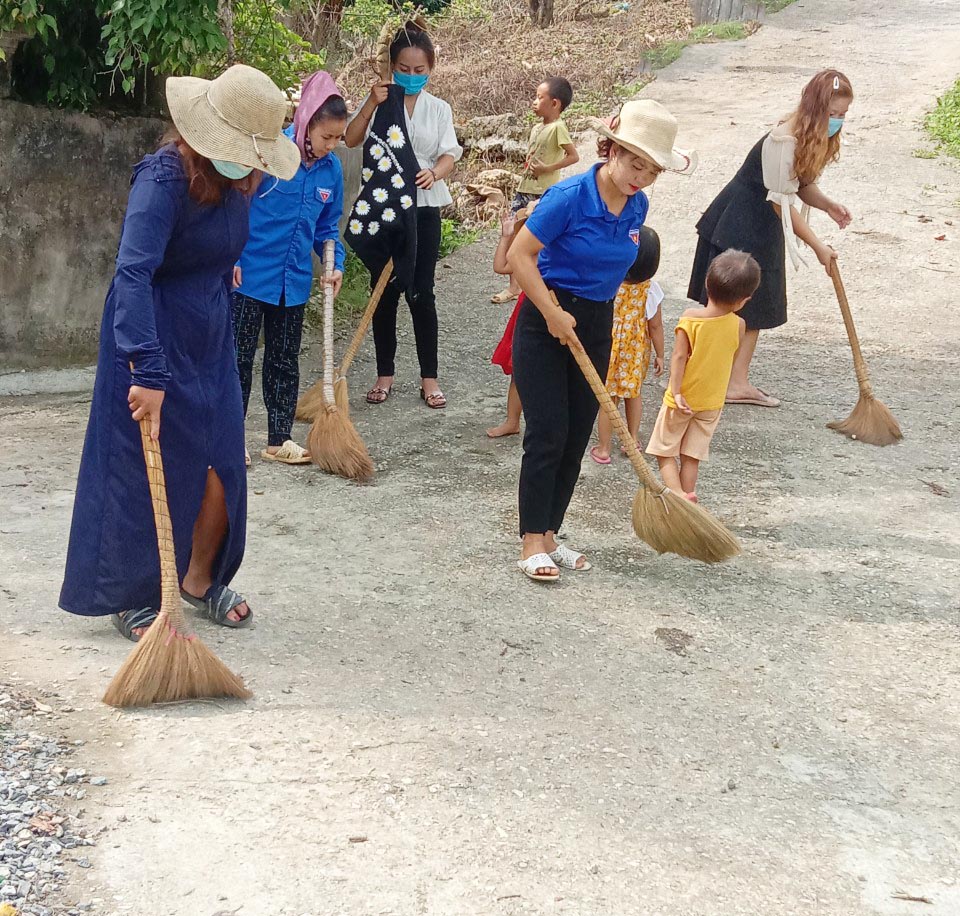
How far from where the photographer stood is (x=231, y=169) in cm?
335

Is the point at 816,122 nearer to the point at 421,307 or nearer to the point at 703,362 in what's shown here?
the point at 703,362

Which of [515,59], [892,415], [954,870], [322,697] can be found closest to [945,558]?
[892,415]

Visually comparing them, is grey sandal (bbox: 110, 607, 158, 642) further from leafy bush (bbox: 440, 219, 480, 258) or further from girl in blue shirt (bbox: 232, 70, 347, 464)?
leafy bush (bbox: 440, 219, 480, 258)

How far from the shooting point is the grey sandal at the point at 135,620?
373cm

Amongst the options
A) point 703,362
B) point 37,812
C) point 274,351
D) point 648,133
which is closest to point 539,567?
point 703,362

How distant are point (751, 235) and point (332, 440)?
2.50 m

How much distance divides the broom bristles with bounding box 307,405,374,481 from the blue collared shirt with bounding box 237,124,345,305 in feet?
2.02

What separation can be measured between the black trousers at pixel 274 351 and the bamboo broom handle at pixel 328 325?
0.44ft

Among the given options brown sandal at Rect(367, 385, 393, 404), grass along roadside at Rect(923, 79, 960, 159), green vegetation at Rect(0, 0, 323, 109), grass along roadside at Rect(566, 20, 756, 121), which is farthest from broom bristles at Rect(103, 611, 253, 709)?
grass along roadside at Rect(566, 20, 756, 121)

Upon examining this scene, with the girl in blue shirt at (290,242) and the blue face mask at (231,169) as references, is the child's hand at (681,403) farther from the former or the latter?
the blue face mask at (231,169)

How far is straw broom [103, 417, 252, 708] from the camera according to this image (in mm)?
3307

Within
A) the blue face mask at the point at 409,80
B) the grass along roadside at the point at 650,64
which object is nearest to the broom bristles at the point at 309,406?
the blue face mask at the point at 409,80

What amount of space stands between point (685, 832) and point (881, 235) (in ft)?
25.1

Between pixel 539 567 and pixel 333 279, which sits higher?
pixel 333 279
